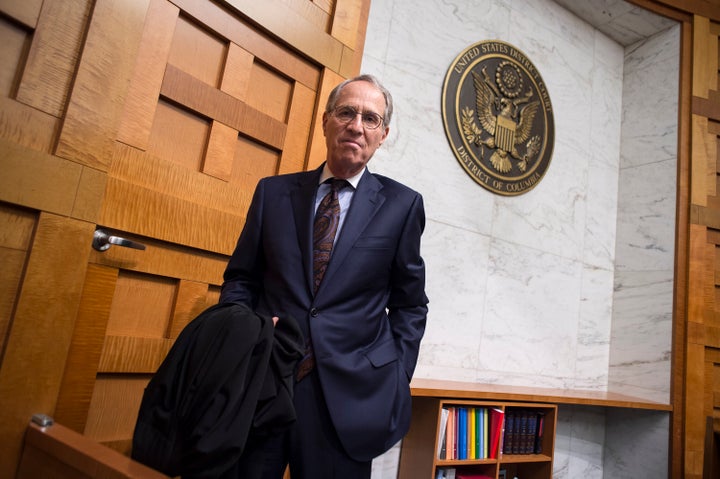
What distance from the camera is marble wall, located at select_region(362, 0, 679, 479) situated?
111 inches

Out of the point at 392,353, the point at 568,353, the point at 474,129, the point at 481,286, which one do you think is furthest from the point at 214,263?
the point at 568,353

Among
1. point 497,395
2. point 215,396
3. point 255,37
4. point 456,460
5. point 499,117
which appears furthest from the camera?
point 499,117

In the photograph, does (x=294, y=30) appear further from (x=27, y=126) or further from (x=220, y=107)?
(x=27, y=126)

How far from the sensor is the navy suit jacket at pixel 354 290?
1.22 meters

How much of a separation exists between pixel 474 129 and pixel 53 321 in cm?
256

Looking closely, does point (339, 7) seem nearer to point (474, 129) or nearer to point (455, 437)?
point (474, 129)

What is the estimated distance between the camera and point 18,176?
127 cm

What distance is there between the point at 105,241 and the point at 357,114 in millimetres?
833

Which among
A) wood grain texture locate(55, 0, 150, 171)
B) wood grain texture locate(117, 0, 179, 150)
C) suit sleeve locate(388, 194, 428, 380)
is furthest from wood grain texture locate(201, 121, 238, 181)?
suit sleeve locate(388, 194, 428, 380)

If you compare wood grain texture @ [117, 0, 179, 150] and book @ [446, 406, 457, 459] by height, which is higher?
wood grain texture @ [117, 0, 179, 150]

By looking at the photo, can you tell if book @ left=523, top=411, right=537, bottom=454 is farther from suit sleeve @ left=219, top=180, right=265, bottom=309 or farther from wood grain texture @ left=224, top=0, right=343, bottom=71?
wood grain texture @ left=224, top=0, right=343, bottom=71

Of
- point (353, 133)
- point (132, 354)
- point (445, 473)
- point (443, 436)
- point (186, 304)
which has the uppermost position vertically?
point (353, 133)

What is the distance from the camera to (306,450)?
1.17 meters

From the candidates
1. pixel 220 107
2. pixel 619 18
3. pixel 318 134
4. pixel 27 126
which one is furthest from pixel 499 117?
pixel 27 126
